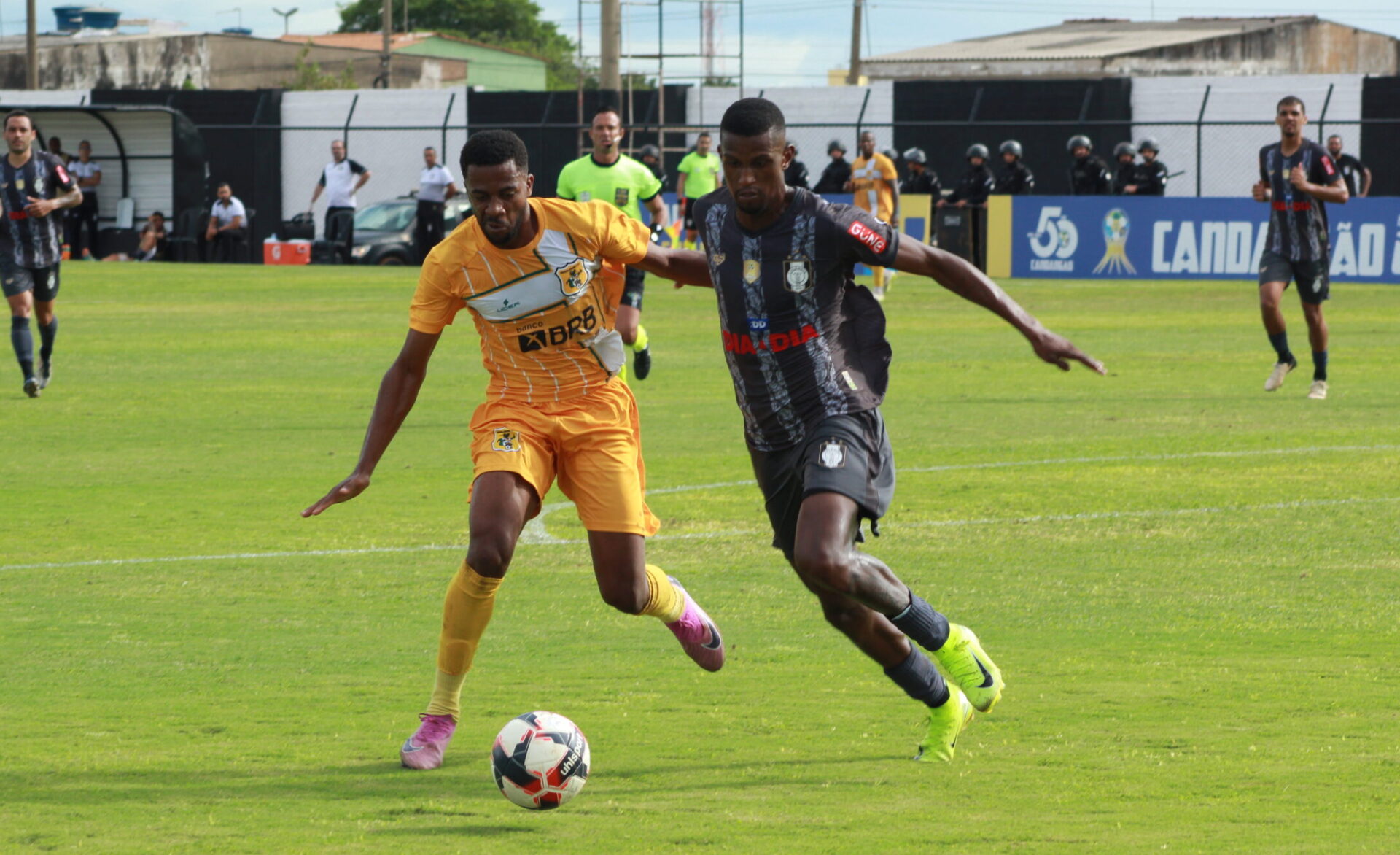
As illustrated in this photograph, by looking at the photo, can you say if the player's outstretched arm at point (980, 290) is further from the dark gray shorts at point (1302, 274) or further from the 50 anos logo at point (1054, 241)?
the 50 anos logo at point (1054, 241)

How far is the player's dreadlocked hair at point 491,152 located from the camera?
5.35 metres

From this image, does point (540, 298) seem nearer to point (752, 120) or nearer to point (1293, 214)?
point (752, 120)

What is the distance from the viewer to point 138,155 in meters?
38.3

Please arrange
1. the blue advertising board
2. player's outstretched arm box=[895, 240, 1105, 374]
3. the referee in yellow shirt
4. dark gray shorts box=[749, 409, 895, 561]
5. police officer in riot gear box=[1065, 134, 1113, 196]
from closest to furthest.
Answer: player's outstretched arm box=[895, 240, 1105, 374] < dark gray shorts box=[749, 409, 895, 561] < the referee in yellow shirt < the blue advertising board < police officer in riot gear box=[1065, 134, 1113, 196]

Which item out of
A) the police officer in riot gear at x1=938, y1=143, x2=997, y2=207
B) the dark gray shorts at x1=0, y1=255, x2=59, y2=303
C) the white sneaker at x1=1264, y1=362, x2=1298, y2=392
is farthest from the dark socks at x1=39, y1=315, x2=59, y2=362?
the police officer in riot gear at x1=938, y1=143, x2=997, y2=207

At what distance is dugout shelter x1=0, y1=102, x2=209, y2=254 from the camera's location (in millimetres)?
37375

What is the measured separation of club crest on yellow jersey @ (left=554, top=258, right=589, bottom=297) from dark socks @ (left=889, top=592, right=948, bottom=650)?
4.52 ft

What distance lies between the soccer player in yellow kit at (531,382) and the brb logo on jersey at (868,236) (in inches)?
23.2

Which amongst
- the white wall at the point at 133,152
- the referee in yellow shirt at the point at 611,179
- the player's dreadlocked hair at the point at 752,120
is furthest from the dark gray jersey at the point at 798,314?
the white wall at the point at 133,152

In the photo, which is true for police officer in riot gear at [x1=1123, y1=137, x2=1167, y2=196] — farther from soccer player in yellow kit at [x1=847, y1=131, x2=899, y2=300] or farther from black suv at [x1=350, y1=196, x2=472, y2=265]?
black suv at [x1=350, y1=196, x2=472, y2=265]

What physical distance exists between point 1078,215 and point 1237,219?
2.52 meters

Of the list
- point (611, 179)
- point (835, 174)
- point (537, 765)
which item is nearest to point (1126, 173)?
point (835, 174)

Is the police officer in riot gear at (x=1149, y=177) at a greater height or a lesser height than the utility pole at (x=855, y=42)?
lesser

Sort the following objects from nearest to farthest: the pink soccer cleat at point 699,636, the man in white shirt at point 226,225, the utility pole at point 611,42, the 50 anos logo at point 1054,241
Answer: the pink soccer cleat at point 699,636, the 50 anos logo at point 1054,241, the utility pole at point 611,42, the man in white shirt at point 226,225
